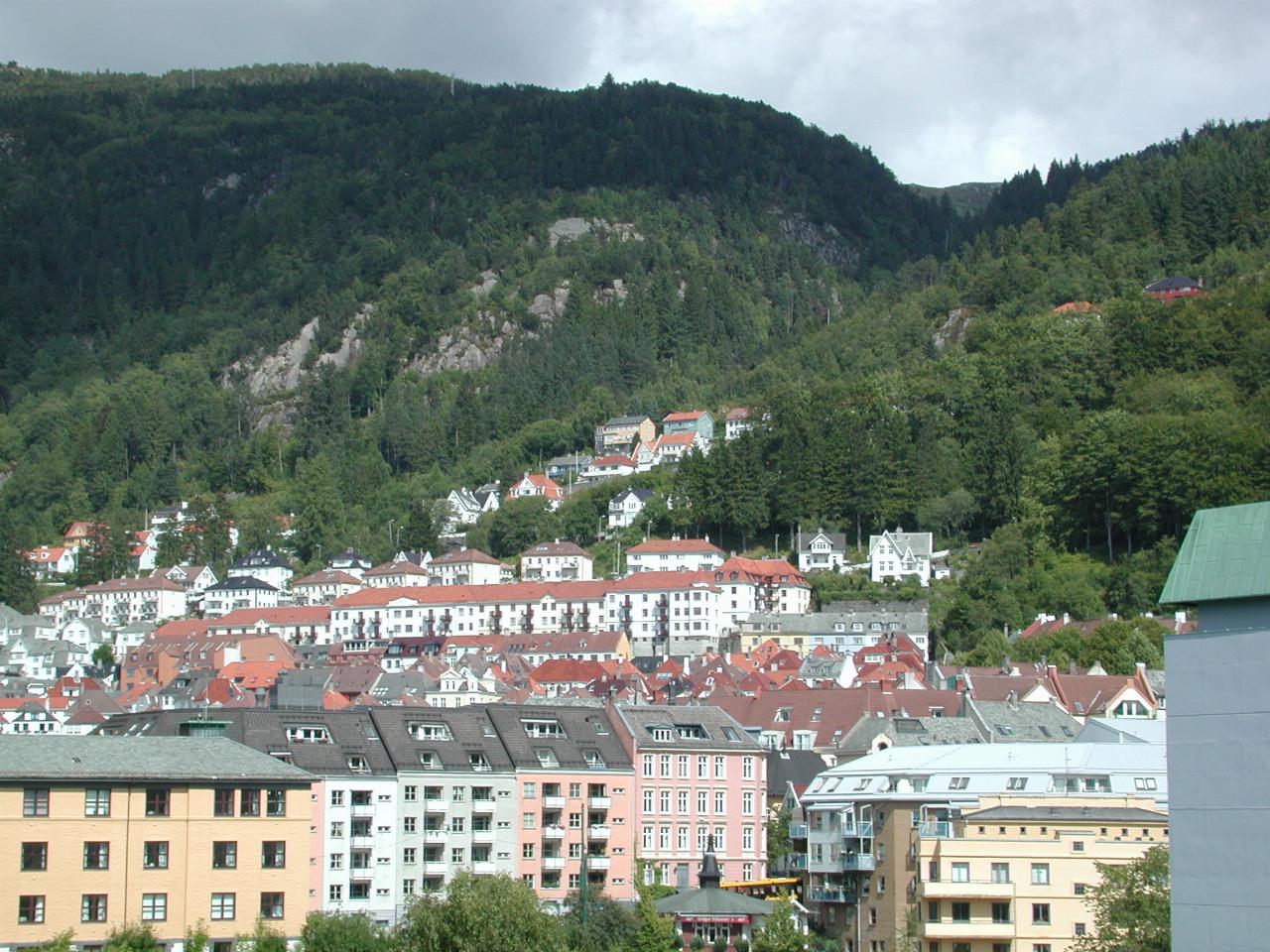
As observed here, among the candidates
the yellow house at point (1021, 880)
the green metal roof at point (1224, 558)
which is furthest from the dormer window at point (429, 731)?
the green metal roof at point (1224, 558)

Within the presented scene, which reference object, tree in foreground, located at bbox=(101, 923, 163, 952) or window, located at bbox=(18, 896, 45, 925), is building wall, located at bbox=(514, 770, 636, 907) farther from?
window, located at bbox=(18, 896, 45, 925)

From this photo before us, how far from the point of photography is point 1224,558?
43281mm

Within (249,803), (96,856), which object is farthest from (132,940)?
(249,803)

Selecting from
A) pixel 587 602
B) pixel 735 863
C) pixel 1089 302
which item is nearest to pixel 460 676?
pixel 587 602

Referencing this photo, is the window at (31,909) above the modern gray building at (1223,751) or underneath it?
underneath

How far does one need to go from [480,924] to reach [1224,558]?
21146 mm

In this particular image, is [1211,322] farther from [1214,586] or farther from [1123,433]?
[1214,586]

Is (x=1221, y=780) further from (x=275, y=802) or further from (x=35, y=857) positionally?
(x=35, y=857)

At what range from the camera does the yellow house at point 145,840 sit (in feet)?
187

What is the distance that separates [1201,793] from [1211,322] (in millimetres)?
124132

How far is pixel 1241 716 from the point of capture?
42.0 metres

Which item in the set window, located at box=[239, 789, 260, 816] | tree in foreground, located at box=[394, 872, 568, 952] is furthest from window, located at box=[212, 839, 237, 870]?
tree in foreground, located at box=[394, 872, 568, 952]

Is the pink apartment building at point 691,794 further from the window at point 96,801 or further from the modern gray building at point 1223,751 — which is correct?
the modern gray building at point 1223,751

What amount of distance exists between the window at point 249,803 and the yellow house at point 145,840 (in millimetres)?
30
